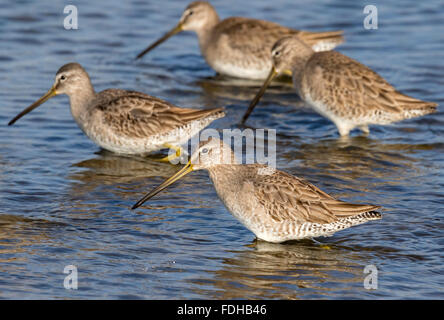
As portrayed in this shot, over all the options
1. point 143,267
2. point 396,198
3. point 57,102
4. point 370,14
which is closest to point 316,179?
point 396,198

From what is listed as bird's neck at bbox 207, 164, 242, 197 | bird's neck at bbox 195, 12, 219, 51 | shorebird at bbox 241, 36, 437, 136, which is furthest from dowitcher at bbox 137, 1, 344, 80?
bird's neck at bbox 207, 164, 242, 197

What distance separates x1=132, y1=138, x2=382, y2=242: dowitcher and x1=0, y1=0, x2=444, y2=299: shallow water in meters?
0.22

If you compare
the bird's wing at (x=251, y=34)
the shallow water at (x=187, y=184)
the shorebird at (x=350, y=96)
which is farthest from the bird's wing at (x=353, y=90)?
the bird's wing at (x=251, y=34)

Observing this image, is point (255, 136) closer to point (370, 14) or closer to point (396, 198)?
point (396, 198)

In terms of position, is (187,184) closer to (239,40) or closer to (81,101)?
(81,101)

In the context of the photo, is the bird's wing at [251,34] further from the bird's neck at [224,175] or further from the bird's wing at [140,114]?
the bird's neck at [224,175]

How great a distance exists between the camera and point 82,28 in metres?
14.4

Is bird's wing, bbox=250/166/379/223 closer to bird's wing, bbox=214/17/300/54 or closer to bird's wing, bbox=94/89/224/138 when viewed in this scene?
bird's wing, bbox=94/89/224/138

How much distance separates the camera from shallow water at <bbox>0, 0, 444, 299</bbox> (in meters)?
6.47

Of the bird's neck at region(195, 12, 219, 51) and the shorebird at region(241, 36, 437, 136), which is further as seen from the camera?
the bird's neck at region(195, 12, 219, 51)

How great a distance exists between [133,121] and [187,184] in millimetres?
1134

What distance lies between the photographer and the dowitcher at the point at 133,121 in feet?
30.6

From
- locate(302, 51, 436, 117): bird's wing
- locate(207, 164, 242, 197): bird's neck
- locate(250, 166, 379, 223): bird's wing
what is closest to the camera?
locate(250, 166, 379, 223): bird's wing
